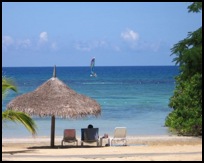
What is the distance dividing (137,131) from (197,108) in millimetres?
4007

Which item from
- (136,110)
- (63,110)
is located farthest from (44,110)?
(136,110)

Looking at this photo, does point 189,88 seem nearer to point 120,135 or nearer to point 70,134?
point 120,135

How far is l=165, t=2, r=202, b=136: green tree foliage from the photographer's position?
16.9 meters

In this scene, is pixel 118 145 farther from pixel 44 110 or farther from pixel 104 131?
pixel 104 131

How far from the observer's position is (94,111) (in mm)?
17766

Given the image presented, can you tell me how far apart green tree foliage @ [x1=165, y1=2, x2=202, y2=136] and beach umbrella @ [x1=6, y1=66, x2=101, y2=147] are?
280cm

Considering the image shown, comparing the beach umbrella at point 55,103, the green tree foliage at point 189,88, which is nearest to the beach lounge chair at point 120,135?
the beach umbrella at point 55,103

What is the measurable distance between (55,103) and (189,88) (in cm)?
724

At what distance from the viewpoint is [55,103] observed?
1758 cm

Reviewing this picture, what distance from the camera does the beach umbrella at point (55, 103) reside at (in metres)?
17.4

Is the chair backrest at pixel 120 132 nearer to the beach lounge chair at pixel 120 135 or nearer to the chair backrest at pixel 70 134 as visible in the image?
the beach lounge chair at pixel 120 135

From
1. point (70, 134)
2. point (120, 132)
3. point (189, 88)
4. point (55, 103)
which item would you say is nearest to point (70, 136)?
point (70, 134)

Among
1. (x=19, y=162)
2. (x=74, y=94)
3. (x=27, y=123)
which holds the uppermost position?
(x=74, y=94)

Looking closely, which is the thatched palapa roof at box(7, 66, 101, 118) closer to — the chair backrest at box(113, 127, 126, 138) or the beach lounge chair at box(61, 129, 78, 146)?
the beach lounge chair at box(61, 129, 78, 146)
